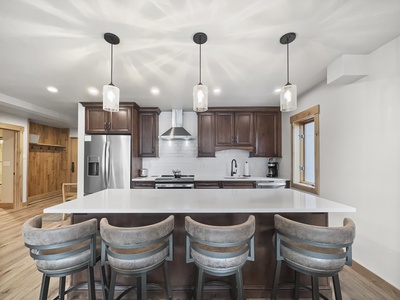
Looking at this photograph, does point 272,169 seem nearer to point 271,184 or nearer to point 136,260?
point 271,184

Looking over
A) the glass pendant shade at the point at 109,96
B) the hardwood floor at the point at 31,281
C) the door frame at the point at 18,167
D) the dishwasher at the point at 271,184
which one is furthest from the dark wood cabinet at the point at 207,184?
the door frame at the point at 18,167

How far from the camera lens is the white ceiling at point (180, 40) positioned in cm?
146

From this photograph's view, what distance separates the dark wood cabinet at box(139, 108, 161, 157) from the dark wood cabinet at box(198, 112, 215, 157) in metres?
0.98

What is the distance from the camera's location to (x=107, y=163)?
3.69m

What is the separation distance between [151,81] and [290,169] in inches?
119

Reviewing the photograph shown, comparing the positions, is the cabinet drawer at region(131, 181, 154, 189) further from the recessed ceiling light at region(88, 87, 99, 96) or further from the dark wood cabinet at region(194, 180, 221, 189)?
the recessed ceiling light at region(88, 87, 99, 96)

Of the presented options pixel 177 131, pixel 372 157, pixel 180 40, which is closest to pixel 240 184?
pixel 177 131

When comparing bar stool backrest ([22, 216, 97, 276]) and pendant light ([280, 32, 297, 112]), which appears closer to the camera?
bar stool backrest ([22, 216, 97, 276])

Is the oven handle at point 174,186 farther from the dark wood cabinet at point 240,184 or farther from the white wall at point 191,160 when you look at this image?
the white wall at point 191,160

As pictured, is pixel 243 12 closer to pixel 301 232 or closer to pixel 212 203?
pixel 212 203

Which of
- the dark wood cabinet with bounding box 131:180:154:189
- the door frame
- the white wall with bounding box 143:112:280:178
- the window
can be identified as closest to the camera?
the window

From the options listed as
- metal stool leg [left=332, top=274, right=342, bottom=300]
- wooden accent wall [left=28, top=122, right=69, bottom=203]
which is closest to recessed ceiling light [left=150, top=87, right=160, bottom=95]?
metal stool leg [left=332, top=274, right=342, bottom=300]

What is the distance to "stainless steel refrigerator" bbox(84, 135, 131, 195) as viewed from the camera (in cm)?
368

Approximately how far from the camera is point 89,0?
1.39 metres
